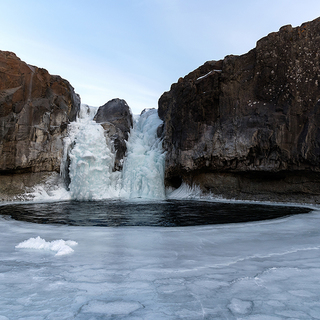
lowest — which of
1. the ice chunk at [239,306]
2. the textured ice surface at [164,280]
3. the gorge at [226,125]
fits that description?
the textured ice surface at [164,280]

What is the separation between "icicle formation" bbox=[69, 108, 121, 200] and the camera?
43.5 feet

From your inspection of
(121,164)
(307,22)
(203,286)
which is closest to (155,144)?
(121,164)

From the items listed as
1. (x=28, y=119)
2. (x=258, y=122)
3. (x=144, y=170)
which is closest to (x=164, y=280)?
(x=258, y=122)

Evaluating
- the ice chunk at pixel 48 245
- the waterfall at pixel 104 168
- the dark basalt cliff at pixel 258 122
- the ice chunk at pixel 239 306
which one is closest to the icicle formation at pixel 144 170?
the waterfall at pixel 104 168

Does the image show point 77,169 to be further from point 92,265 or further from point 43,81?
point 92,265

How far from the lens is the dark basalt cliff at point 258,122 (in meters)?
10.4

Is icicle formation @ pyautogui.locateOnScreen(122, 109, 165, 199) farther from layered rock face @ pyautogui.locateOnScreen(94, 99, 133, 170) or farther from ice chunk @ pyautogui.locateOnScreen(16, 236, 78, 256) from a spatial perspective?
ice chunk @ pyautogui.locateOnScreen(16, 236, 78, 256)

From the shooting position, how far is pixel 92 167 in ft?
44.5

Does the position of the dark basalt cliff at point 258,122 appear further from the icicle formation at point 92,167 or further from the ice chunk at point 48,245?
the ice chunk at point 48,245

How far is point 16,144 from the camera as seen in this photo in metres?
12.8

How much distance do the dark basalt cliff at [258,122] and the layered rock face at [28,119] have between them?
7.08 m

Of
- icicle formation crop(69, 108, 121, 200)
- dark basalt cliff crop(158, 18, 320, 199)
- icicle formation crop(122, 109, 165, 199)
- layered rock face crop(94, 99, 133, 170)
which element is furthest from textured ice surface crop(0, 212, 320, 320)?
layered rock face crop(94, 99, 133, 170)

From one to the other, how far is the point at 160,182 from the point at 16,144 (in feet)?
27.0

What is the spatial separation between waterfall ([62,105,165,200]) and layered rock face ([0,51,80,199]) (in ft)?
2.98
